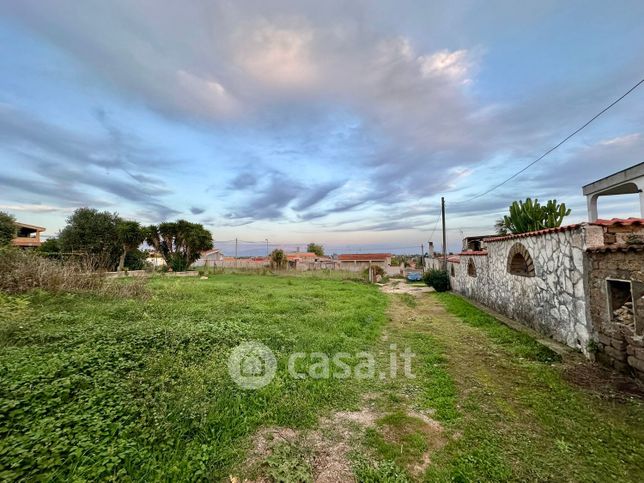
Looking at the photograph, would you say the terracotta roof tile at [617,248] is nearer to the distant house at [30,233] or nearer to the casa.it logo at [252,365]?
the casa.it logo at [252,365]

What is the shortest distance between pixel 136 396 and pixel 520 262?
8754mm

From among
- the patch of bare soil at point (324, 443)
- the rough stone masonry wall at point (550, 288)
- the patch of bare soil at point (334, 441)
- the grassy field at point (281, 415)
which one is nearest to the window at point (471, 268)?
the rough stone masonry wall at point (550, 288)

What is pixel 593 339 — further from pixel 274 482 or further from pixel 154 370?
pixel 154 370

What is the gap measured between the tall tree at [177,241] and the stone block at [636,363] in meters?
27.0

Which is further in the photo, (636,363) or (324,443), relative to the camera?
(636,363)

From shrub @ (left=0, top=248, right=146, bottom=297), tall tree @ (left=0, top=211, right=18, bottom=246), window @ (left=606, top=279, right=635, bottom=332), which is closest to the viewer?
window @ (left=606, top=279, right=635, bottom=332)

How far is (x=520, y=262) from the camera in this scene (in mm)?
7781

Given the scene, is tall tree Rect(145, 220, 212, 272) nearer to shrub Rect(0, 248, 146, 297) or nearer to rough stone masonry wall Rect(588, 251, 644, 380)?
shrub Rect(0, 248, 146, 297)

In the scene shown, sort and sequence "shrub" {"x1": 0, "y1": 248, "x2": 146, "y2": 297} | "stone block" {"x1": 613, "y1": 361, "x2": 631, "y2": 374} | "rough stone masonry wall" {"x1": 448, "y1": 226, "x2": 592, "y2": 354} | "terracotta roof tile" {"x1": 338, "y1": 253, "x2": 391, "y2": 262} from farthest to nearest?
"terracotta roof tile" {"x1": 338, "y1": 253, "x2": 391, "y2": 262} → "shrub" {"x1": 0, "y1": 248, "x2": 146, "y2": 297} → "rough stone masonry wall" {"x1": 448, "y1": 226, "x2": 592, "y2": 354} → "stone block" {"x1": 613, "y1": 361, "x2": 631, "y2": 374}

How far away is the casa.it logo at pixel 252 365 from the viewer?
3.77m

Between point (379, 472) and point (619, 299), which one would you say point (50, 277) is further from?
point (619, 299)

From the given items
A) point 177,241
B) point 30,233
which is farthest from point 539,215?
point 30,233

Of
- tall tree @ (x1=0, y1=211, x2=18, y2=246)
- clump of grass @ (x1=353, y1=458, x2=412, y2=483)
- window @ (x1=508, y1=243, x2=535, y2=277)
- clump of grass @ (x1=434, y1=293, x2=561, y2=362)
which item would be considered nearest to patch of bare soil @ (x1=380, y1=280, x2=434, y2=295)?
clump of grass @ (x1=434, y1=293, x2=561, y2=362)

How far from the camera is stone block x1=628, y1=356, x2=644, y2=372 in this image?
3.67m
